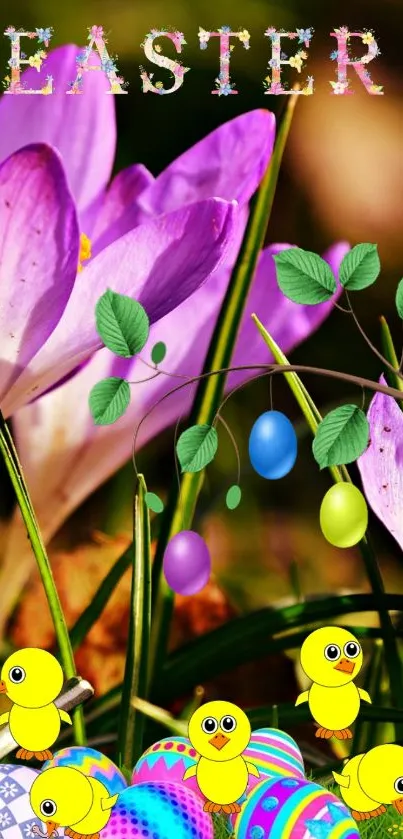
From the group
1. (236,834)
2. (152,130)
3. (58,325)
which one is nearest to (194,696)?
(236,834)

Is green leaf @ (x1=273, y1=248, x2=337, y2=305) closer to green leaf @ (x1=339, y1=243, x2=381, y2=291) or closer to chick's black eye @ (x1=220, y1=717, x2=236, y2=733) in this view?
green leaf @ (x1=339, y1=243, x2=381, y2=291)

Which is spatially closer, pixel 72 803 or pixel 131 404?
pixel 72 803

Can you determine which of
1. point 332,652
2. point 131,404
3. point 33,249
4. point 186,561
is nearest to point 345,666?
point 332,652

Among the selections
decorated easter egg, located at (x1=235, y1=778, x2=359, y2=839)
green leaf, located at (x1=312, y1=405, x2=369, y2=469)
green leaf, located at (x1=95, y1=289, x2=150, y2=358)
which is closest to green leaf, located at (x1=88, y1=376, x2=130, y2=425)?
green leaf, located at (x1=95, y1=289, x2=150, y2=358)

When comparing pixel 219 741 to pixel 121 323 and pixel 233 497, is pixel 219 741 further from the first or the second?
pixel 121 323

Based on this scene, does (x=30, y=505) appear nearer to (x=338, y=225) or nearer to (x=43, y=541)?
(x=43, y=541)

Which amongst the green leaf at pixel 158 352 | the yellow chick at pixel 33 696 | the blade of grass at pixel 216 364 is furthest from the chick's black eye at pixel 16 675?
the green leaf at pixel 158 352
